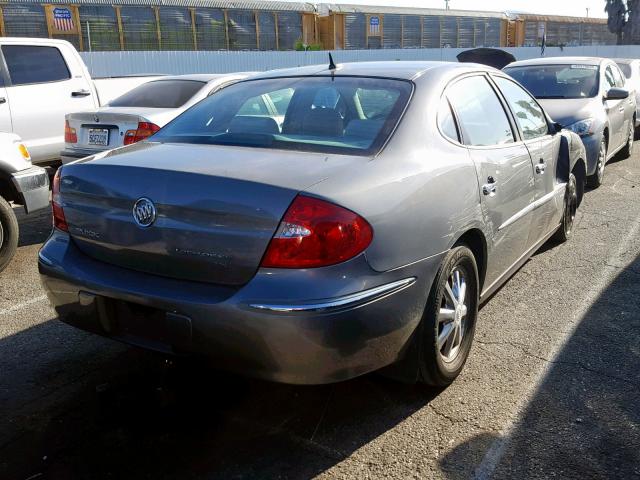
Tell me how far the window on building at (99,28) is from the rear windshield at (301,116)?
2259 centimetres

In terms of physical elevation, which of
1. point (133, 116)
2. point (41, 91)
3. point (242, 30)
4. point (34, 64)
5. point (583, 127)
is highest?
point (242, 30)

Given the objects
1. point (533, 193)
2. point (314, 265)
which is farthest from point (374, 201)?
point (533, 193)

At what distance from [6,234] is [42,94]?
3.22m

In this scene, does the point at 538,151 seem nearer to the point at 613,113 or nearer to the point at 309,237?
the point at 309,237

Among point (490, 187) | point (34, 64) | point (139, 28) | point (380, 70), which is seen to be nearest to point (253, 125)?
point (380, 70)

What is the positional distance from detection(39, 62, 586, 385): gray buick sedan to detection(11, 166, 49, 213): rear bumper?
2.36 metres

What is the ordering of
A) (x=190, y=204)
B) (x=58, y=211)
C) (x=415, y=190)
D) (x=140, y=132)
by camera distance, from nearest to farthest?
Result: 1. (x=190, y=204)
2. (x=415, y=190)
3. (x=58, y=211)
4. (x=140, y=132)

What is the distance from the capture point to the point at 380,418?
295 cm

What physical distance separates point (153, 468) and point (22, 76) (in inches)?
257

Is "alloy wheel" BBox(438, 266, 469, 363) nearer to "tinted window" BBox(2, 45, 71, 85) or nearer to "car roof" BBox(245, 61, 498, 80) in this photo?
"car roof" BBox(245, 61, 498, 80)

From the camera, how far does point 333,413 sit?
298 centimetres

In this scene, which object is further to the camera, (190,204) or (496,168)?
(496,168)

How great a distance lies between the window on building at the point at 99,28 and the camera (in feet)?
78.3

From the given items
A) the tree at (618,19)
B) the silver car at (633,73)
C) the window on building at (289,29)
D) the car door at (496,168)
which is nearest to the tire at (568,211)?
the car door at (496,168)
